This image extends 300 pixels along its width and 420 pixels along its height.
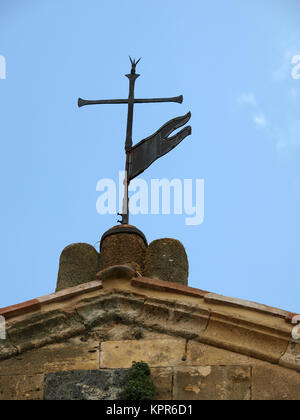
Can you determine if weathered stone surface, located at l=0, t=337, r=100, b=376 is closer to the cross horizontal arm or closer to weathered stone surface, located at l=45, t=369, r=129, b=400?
weathered stone surface, located at l=45, t=369, r=129, b=400

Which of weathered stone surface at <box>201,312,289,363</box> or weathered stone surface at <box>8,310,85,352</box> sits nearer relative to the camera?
weathered stone surface at <box>201,312,289,363</box>

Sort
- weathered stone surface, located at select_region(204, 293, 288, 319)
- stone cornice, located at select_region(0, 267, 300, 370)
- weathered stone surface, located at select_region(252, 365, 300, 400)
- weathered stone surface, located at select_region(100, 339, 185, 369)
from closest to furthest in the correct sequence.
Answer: weathered stone surface, located at select_region(252, 365, 300, 400) < weathered stone surface, located at select_region(100, 339, 185, 369) < stone cornice, located at select_region(0, 267, 300, 370) < weathered stone surface, located at select_region(204, 293, 288, 319)

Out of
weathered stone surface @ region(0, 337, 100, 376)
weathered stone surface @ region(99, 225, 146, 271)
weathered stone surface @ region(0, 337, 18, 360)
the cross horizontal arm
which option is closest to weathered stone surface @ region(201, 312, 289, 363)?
weathered stone surface @ region(0, 337, 100, 376)

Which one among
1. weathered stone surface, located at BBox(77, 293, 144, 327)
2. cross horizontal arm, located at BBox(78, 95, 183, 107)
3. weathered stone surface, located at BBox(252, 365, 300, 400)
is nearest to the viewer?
weathered stone surface, located at BBox(252, 365, 300, 400)

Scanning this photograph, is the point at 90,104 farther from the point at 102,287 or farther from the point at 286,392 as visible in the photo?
the point at 286,392

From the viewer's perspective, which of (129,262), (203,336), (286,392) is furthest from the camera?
(129,262)

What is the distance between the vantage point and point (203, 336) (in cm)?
780

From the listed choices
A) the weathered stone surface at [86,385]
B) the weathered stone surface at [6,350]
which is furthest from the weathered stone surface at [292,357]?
the weathered stone surface at [6,350]

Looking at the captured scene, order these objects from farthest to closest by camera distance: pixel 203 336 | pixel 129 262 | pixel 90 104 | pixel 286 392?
pixel 90 104 < pixel 129 262 < pixel 203 336 < pixel 286 392

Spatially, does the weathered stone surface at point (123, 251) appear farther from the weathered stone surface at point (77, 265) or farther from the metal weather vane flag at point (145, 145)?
the metal weather vane flag at point (145, 145)

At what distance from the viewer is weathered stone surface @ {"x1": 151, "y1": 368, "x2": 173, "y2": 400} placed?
24.1 feet

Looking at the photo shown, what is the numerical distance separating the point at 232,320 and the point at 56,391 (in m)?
1.48

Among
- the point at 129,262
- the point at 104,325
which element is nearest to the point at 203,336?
the point at 104,325

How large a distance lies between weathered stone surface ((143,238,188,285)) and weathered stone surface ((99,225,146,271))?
0.25 ft
